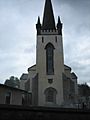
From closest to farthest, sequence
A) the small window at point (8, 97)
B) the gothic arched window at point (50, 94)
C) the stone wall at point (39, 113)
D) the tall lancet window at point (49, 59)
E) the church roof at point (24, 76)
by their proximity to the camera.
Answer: the stone wall at point (39, 113)
the small window at point (8, 97)
the gothic arched window at point (50, 94)
the tall lancet window at point (49, 59)
the church roof at point (24, 76)

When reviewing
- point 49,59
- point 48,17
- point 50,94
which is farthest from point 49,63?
point 48,17

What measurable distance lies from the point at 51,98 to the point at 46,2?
2172 cm

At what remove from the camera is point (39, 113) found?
11.7 meters

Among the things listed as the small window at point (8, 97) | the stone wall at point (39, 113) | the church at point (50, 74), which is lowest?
the stone wall at point (39, 113)

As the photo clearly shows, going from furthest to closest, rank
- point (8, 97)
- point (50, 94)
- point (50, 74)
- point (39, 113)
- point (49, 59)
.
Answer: point (49, 59), point (50, 74), point (50, 94), point (8, 97), point (39, 113)

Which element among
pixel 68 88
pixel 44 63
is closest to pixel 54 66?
pixel 44 63

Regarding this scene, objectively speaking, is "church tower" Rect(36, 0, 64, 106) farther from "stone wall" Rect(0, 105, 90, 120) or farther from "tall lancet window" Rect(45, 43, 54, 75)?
"stone wall" Rect(0, 105, 90, 120)

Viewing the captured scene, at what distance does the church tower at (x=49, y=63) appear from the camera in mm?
36656

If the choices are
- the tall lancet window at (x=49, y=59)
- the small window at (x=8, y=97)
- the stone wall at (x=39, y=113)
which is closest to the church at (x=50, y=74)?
the tall lancet window at (x=49, y=59)

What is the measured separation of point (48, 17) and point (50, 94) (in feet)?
53.9

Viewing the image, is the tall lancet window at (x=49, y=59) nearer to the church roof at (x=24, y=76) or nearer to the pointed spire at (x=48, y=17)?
the pointed spire at (x=48, y=17)

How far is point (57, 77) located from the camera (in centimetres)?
3772

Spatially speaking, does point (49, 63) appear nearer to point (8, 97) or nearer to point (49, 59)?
point (49, 59)

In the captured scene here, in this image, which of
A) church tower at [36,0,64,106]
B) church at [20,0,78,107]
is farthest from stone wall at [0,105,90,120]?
church tower at [36,0,64,106]
